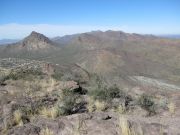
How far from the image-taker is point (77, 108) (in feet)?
35.9

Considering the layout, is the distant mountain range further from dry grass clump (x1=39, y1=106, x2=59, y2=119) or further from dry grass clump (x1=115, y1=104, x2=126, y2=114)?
dry grass clump (x1=39, y1=106, x2=59, y2=119)

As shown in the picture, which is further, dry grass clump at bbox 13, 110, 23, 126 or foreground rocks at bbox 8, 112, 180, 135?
dry grass clump at bbox 13, 110, 23, 126

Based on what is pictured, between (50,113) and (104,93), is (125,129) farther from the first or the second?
(104,93)

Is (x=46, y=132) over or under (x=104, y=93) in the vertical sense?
over

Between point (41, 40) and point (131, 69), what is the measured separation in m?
50.6

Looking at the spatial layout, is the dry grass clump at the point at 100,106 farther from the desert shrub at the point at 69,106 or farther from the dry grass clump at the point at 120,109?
the desert shrub at the point at 69,106

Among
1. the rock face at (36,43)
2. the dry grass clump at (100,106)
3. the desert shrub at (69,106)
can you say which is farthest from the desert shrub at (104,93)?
the rock face at (36,43)

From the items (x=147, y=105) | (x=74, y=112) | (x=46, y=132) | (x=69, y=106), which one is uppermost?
(x=46, y=132)

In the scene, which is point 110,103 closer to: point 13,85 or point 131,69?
point 13,85

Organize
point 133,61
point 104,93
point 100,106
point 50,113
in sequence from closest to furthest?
point 50,113, point 100,106, point 104,93, point 133,61

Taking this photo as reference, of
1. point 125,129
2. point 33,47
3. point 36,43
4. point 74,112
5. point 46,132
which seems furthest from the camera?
point 36,43

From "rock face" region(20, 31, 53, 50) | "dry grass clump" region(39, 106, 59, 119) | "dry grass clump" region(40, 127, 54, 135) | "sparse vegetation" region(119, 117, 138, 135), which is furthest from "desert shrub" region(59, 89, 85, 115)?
"rock face" region(20, 31, 53, 50)

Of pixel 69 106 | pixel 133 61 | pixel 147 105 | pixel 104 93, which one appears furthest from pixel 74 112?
pixel 133 61

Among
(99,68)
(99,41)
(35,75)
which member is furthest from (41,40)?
(35,75)
